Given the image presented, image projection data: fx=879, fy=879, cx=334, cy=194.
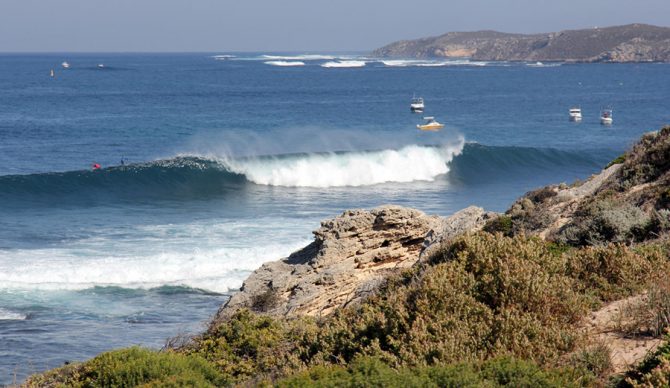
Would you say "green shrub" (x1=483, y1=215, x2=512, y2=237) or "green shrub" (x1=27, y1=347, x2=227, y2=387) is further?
"green shrub" (x1=483, y1=215, x2=512, y2=237)

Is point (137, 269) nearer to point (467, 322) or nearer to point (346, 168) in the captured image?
point (467, 322)

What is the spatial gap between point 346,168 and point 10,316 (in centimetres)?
2658

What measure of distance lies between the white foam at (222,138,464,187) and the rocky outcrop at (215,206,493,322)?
26.0 meters

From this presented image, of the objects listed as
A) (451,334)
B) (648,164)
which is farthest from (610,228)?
(451,334)

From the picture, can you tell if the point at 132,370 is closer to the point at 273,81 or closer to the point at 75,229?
the point at 75,229

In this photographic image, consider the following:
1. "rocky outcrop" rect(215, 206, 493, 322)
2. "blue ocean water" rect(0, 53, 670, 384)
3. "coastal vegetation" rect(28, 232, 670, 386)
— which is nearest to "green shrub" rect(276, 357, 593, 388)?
"coastal vegetation" rect(28, 232, 670, 386)

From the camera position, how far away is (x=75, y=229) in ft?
94.6

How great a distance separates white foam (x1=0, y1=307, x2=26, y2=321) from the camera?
18.2 metres

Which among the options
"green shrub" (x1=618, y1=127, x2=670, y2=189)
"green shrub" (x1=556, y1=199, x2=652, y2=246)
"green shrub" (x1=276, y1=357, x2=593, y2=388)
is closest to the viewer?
"green shrub" (x1=276, y1=357, x2=593, y2=388)

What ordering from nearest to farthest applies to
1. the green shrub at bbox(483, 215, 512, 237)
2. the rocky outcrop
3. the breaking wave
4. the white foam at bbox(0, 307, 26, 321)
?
the rocky outcrop, the green shrub at bbox(483, 215, 512, 237), the white foam at bbox(0, 307, 26, 321), the breaking wave

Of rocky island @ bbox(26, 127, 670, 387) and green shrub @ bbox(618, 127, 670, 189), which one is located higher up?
green shrub @ bbox(618, 127, 670, 189)

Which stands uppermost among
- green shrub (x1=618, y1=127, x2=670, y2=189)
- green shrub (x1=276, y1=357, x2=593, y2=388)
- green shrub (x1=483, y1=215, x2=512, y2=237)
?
green shrub (x1=618, y1=127, x2=670, y2=189)

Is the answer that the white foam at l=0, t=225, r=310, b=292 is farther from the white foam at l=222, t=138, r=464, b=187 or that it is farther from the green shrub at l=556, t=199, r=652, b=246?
the white foam at l=222, t=138, r=464, b=187

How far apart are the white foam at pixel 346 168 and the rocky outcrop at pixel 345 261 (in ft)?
85.3
